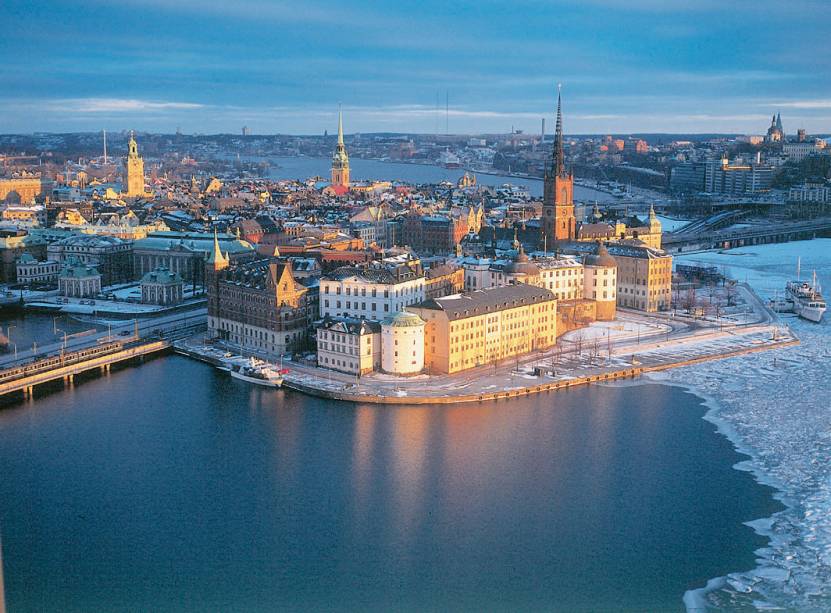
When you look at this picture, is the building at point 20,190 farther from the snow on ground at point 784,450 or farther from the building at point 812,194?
the building at point 812,194

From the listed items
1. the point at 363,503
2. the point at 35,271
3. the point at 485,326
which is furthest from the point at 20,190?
the point at 363,503

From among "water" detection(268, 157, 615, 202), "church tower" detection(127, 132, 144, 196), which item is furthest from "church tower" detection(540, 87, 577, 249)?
"water" detection(268, 157, 615, 202)

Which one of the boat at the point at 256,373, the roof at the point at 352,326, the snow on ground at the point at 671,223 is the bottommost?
the boat at the point at 256,373

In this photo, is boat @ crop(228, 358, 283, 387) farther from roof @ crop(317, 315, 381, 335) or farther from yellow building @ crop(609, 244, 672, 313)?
yellow building @ crop(609, 244, 672, 313)

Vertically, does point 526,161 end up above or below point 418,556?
above

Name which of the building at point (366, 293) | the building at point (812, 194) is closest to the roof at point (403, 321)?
the building at point (366, 293)

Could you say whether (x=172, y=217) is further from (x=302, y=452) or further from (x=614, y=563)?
(x=614, y=563)

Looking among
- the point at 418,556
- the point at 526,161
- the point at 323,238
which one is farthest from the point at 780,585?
the point at 526,161

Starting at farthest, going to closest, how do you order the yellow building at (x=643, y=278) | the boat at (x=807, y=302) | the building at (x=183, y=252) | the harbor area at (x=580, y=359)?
the building at (x=183, y=252) → the yellow building at (x=643, y=278) → the boat at (x=807, y=302) → the harbor area at (x=580, y=359)
